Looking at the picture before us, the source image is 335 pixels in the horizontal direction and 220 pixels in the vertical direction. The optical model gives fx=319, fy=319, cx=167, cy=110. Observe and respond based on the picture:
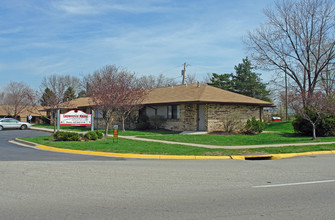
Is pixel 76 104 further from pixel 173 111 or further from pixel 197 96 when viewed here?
pixel 197 96

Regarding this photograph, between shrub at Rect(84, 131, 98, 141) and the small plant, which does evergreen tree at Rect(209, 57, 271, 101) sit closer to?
the small plant

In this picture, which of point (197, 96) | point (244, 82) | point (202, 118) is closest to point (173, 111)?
point (197, 96)

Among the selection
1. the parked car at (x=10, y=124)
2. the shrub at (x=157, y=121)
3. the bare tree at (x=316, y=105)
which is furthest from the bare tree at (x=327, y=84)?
the parked car at (x=10, y=124)

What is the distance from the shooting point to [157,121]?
27.5m

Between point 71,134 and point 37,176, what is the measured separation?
32.6 feet

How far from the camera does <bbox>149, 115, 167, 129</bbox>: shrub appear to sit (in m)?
27.5

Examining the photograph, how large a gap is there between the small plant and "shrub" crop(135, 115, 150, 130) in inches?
16.3

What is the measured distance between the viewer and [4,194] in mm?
6680

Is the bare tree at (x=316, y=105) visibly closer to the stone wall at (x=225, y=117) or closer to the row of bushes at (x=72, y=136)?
the stone wall at (x=225, y=117)

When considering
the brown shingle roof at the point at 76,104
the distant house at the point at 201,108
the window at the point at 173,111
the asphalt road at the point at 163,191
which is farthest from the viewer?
the brown shingle roof at the point at 76,104

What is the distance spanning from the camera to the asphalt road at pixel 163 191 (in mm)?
5516

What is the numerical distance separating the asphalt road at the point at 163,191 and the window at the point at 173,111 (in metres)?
16.1

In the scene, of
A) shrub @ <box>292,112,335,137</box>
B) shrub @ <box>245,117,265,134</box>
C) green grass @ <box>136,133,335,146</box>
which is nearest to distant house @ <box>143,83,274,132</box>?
shrub @ <box>245,117,265,134</box>

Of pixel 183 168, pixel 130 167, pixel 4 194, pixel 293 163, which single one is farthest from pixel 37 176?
pixel 293 163
